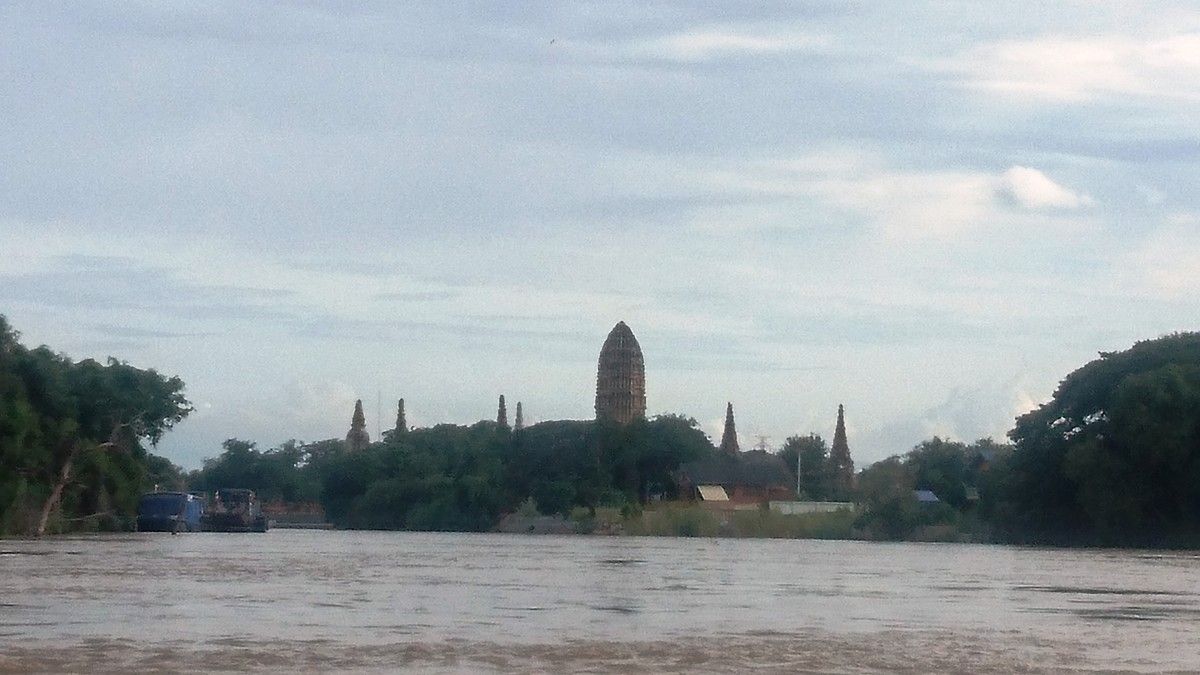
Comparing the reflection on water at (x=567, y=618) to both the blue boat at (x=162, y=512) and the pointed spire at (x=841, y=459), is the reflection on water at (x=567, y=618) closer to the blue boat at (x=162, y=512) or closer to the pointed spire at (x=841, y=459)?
the blue boat at (x=162, y=512)

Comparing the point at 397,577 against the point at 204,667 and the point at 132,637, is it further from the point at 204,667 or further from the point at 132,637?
the point at 204,667

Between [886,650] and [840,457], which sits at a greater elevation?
[840,457]

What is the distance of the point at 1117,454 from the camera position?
70188 millimetres

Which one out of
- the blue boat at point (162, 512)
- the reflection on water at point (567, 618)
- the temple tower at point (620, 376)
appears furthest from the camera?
the temple tower at point (620, 376)

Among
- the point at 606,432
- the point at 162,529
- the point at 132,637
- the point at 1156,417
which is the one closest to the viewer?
the point at 132,637

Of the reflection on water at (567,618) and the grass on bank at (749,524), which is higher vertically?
the grass on bank at (749,524)

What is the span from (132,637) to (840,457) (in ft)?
585

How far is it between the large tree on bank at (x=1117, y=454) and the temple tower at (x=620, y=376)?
324 ft

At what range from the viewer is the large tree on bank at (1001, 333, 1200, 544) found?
6788 cm

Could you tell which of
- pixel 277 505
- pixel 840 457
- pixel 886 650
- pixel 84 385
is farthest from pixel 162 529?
pixel 840 457

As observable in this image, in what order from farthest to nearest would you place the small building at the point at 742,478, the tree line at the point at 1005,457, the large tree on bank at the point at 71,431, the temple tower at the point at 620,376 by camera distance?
the temple tower at the point at 620,376, the small building at the point at 742,478, the tree line at the point at 1005,457, the large tree on bank at the point at 71,431

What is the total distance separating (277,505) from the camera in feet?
480

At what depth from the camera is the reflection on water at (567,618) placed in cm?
1438

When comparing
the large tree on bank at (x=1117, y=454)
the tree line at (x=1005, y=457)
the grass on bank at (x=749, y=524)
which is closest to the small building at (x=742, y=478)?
the tree line at (x=1005, y=457)
